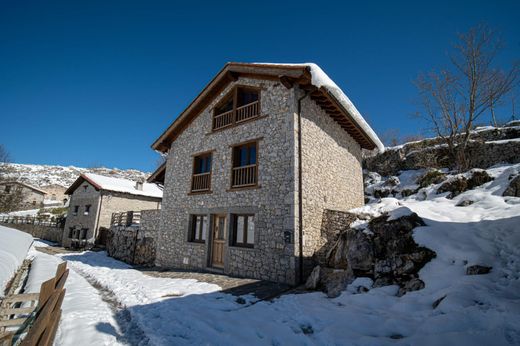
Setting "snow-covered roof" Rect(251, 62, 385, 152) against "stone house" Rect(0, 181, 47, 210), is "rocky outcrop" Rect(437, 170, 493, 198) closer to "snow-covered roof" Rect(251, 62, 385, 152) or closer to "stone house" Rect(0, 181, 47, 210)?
"snow-covered roof" Rect(251, 62, 385, 152)

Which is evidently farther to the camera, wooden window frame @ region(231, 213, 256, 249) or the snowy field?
wooden window frame @ region(231, 213, 256, 249)

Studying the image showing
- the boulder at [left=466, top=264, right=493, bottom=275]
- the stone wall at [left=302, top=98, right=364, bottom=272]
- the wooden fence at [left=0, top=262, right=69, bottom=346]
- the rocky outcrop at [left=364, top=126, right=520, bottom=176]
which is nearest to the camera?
the wooden fence at [left=0, top=262, right=69, bottom=346]

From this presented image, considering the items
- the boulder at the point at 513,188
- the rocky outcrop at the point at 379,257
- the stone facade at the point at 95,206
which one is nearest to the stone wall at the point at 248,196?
the rocky outcrop at the point at 379,257

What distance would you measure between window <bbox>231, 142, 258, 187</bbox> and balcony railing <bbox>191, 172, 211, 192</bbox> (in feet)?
5.45

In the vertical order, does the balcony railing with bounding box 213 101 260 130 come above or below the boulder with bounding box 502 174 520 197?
above

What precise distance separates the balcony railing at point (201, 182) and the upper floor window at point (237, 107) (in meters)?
2.48

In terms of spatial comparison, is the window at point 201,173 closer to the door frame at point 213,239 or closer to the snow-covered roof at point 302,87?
the door frame at point 213,239

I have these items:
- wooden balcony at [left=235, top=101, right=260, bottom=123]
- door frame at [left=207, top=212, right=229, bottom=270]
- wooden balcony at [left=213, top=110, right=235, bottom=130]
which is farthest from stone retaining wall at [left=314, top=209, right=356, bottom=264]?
wooden balcony at [left=213, top=110, right=235, bottom=130]

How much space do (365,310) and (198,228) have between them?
8550 millimetres

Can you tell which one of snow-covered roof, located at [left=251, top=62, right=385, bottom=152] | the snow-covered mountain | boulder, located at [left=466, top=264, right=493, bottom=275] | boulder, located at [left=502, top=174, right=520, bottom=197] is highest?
the snow-covered mountain

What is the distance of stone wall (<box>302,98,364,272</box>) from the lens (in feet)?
30.0

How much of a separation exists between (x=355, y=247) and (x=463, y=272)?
252 centimetres

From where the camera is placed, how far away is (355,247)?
721 cm

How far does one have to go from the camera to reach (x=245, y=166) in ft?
34.0
